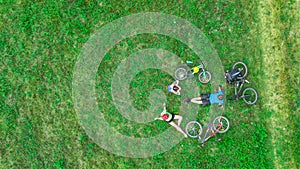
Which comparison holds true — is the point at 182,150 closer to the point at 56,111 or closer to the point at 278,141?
the point at 278,141

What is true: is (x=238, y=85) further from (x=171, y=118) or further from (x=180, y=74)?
(x=171, y=118)

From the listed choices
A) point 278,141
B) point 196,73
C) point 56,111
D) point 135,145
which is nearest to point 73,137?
point 56,111

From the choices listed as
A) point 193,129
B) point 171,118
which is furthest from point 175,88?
point 193,129

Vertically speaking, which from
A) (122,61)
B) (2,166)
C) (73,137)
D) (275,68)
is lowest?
(2,166)

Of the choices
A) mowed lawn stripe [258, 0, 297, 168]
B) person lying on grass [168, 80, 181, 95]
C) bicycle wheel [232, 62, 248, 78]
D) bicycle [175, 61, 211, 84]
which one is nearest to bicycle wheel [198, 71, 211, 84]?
bicycle [175, 61, 211, 84]

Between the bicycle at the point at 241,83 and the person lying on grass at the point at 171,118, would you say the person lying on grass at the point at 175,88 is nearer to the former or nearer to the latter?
the person lying on grass at the point at 171,118

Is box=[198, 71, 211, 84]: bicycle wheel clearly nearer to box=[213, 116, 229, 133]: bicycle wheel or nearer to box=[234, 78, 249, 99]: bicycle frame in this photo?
box=[234, 78, 249, 99]: bicycle frame

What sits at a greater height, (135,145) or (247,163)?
(247,163)
